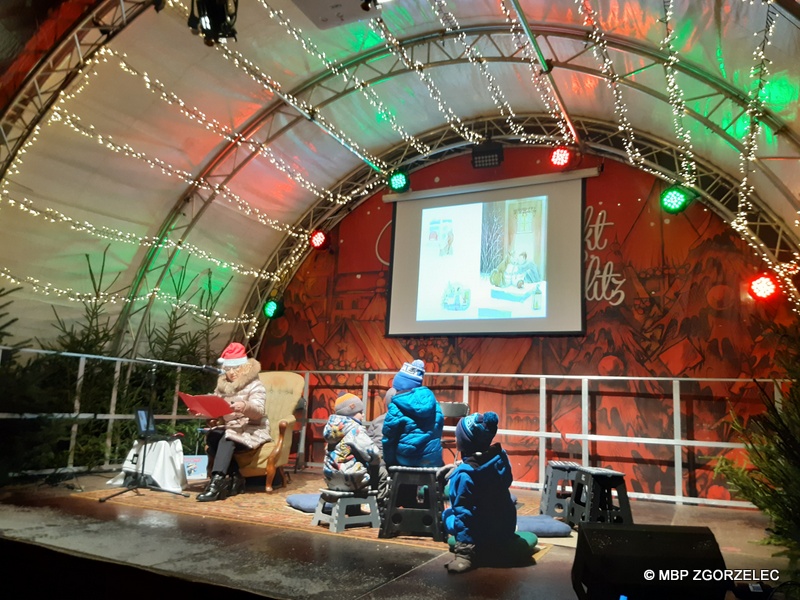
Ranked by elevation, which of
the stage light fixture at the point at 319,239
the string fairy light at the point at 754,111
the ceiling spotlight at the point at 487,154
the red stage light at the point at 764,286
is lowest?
the red stage light at the point at 764,286

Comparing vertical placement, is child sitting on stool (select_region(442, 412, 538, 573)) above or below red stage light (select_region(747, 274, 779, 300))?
below

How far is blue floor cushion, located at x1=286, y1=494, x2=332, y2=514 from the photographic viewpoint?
462 centimetres

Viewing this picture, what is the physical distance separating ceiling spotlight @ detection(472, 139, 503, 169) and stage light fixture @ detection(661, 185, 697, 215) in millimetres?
2098

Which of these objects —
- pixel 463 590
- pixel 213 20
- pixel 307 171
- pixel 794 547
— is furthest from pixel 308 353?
pixel 794 547

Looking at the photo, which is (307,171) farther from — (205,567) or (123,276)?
(205,567)

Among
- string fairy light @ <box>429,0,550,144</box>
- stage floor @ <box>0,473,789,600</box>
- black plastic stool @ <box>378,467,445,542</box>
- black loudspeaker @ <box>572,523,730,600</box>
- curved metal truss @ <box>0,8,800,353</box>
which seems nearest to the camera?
A: black loudspeaker @ <box>572,523,730,600</box>

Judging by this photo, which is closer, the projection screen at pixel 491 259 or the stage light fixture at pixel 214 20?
the stage light fixture at pixel 214 20

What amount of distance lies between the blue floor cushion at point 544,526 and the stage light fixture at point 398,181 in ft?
16.1

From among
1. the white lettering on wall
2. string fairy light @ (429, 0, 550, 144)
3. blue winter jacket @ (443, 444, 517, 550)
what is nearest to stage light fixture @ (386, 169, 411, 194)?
string fairy light @ (429, 0, 550, 144)

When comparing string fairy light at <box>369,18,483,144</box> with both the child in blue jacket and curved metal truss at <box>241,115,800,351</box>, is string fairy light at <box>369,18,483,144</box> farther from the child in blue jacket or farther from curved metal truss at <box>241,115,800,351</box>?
the child in blue jacket

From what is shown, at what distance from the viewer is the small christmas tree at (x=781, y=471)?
107 inches

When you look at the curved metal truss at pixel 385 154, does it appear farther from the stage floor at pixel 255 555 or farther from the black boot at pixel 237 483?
the stage floor at pixel 255 555

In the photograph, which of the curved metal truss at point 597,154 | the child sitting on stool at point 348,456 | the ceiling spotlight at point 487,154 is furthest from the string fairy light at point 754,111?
the child sitting on stool at point 348,456

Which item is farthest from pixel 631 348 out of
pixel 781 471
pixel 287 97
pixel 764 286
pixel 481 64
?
pixel 287 97
